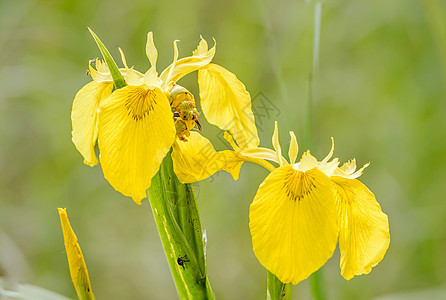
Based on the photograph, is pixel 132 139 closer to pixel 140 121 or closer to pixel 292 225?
pixel 140 121

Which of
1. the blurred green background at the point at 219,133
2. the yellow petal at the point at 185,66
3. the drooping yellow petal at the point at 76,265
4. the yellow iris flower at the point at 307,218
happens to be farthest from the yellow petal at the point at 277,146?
the blurred green background at the point at 219,133

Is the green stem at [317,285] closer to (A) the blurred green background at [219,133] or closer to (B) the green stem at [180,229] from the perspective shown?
(B) the green stem at [180,229]

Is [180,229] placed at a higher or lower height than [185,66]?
lower

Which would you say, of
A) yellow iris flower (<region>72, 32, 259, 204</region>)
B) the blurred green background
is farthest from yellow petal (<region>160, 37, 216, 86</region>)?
the blurred green background

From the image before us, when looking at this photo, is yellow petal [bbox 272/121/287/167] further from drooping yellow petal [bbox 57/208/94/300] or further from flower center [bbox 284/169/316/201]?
drooping yellow petal [bbox 57/208/94/300]

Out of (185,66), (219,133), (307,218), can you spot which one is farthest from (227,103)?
(219,133)
